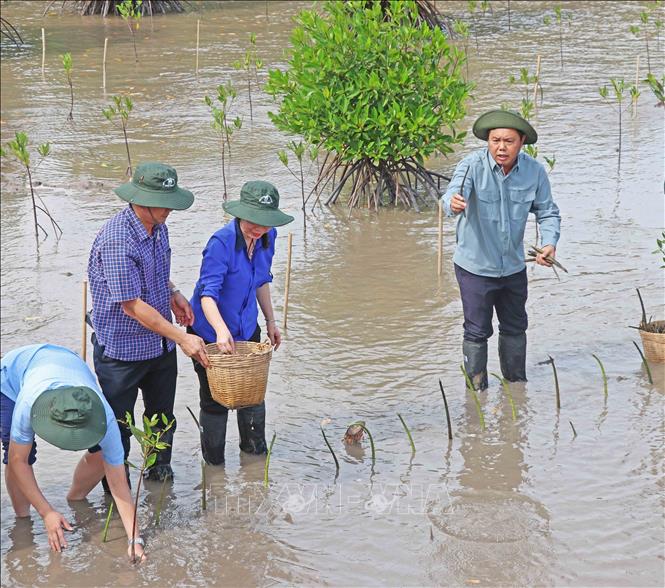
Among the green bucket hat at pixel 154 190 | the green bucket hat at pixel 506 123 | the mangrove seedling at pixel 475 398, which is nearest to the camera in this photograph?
the green bucket hat at pixel 154 190

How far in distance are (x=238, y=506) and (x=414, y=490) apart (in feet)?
2.67

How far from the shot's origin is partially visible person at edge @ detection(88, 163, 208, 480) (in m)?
4.76

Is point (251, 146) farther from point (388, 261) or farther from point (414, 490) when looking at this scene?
point (414, 490)

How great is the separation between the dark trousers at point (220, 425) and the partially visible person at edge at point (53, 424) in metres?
0.60

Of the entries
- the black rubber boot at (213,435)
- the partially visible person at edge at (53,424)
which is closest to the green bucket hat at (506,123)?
the black rubber boot at (213,435)

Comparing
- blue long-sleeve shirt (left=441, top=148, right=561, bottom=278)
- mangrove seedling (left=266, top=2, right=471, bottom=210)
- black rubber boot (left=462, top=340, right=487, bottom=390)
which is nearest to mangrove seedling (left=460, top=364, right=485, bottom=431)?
black rubber boot (left=462, top=340, right=487, bottom=390)

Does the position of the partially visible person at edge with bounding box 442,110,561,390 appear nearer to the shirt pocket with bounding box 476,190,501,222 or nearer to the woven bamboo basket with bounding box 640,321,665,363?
the shirt pocket with bounding box 476,190,501,222

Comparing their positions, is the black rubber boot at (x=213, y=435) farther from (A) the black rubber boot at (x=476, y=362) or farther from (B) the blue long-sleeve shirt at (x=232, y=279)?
(A) the black rubber boot at (x=476, y=362)

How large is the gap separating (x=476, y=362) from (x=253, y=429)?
1.39m

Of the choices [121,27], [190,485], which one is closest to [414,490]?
[190,485]

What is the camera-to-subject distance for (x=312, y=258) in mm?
8562

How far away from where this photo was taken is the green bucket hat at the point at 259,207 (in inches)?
197

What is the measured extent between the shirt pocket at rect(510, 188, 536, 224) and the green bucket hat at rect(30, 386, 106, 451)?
2585mm

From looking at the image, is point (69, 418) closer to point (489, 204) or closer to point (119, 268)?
point (119, 268)
